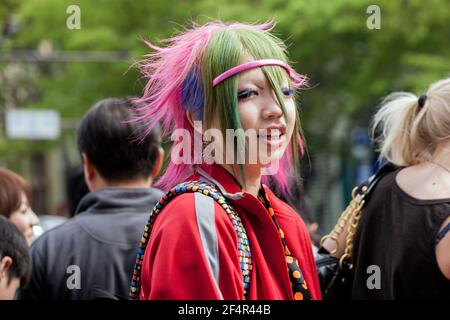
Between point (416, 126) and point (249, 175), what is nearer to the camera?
point (249, 175)

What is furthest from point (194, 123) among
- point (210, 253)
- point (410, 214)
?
point (410, 214)

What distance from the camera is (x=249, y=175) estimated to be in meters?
2.26

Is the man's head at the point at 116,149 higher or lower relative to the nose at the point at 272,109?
lower

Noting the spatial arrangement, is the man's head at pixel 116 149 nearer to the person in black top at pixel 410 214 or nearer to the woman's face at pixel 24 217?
the woman's face at pixel 24 217

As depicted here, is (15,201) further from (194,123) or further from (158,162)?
(194,123)

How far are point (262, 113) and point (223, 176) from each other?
0.20m

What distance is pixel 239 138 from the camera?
85.3 inches

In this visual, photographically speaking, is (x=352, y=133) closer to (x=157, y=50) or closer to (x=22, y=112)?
(x=22, y=112)

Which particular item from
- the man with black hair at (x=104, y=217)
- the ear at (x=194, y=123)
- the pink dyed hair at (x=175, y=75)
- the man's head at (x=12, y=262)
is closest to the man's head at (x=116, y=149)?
the man with black hair at (x=104, y=217)

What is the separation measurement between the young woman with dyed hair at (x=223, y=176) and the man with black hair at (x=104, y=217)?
1.01m

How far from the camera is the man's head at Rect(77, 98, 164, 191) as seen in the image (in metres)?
3.48

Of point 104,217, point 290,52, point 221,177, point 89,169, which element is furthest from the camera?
point 290,52

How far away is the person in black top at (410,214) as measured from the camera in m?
2.64

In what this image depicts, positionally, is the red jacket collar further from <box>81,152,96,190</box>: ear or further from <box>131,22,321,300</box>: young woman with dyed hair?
<box>81,152,96,190</box>: ear
